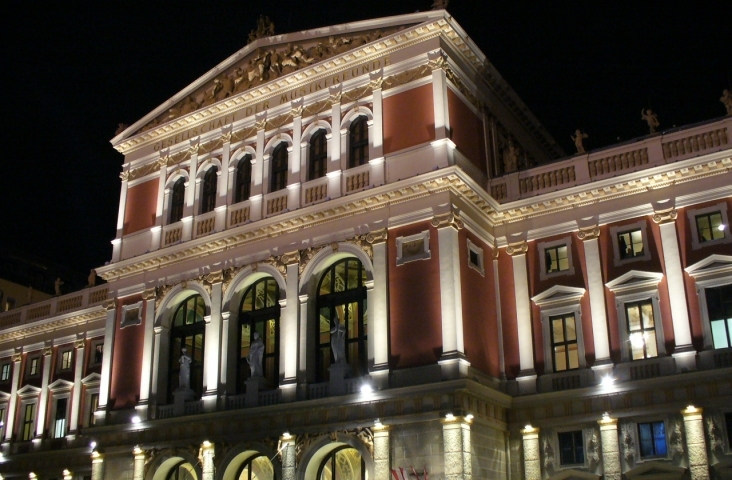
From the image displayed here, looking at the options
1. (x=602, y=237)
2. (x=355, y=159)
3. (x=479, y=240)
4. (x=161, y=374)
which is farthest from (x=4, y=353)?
(x=602, y=237)

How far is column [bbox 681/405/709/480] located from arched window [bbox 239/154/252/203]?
61.4 ft

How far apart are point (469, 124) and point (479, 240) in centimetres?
481

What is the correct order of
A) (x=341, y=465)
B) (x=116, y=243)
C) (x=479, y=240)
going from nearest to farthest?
(x=341, y=465)
(x=479, y=240)
(x=116, y=243)

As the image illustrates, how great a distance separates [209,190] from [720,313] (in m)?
20.8

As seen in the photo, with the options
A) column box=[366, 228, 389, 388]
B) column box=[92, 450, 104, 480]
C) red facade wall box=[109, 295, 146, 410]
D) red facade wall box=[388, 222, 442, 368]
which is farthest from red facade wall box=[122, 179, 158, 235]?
red facade wall box=[388, 222, 442, 368]

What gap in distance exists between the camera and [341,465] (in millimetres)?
28391

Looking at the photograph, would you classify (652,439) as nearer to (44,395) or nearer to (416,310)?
(416,310)

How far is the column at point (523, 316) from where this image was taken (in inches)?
1138

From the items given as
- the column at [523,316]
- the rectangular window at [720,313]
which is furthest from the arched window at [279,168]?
the rectangular window at [720,313]

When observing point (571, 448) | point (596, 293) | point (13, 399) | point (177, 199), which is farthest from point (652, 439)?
point (13, 399)

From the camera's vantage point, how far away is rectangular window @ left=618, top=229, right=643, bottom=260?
28.6m

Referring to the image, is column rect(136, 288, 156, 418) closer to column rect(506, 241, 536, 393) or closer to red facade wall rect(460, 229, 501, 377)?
red facade wall rect(460, 229, 501, 377)

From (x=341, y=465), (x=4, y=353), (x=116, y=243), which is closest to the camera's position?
(x=341, y=465)

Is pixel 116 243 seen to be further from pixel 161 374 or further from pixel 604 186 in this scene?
pixel 604 186
